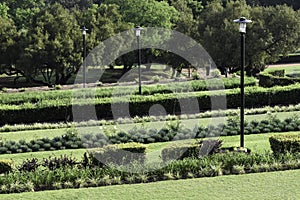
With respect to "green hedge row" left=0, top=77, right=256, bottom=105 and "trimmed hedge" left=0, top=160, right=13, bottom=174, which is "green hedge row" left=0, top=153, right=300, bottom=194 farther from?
"green hedge row" left=0, top=77, right=256, bottom=105

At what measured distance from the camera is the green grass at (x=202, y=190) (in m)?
9.59

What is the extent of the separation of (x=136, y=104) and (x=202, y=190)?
488 inches

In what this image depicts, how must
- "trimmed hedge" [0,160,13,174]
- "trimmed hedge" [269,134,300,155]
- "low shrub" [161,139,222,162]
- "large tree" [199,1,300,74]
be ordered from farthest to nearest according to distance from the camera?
"large tree" [199,1,300,74] < "trimmed hedge" [269,134,300,155] < "low shrub" [161,139,222,162] < "trimmed hedge" [0,160,13,174]

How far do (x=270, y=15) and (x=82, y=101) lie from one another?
2027 cm

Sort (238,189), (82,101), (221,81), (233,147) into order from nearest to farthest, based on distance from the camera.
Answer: (238,189) < (233,147) < (82,101) < (221,81)

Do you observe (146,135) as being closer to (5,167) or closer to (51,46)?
(5,167)

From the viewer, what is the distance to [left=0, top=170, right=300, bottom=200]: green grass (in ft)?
31.4

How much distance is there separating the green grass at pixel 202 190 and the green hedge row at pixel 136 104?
11.3 meters

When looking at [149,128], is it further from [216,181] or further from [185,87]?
[185,87]

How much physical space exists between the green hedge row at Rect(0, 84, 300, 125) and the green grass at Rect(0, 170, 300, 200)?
11.3 meters

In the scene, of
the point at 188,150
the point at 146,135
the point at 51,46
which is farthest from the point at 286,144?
the point at 51,46

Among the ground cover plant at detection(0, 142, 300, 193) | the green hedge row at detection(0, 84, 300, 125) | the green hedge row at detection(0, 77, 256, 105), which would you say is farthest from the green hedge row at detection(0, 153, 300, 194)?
the green hedge row at detection(0, 77, 256, 105)

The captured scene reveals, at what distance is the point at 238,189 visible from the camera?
9938 mm

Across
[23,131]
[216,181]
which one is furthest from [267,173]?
[23,131]
